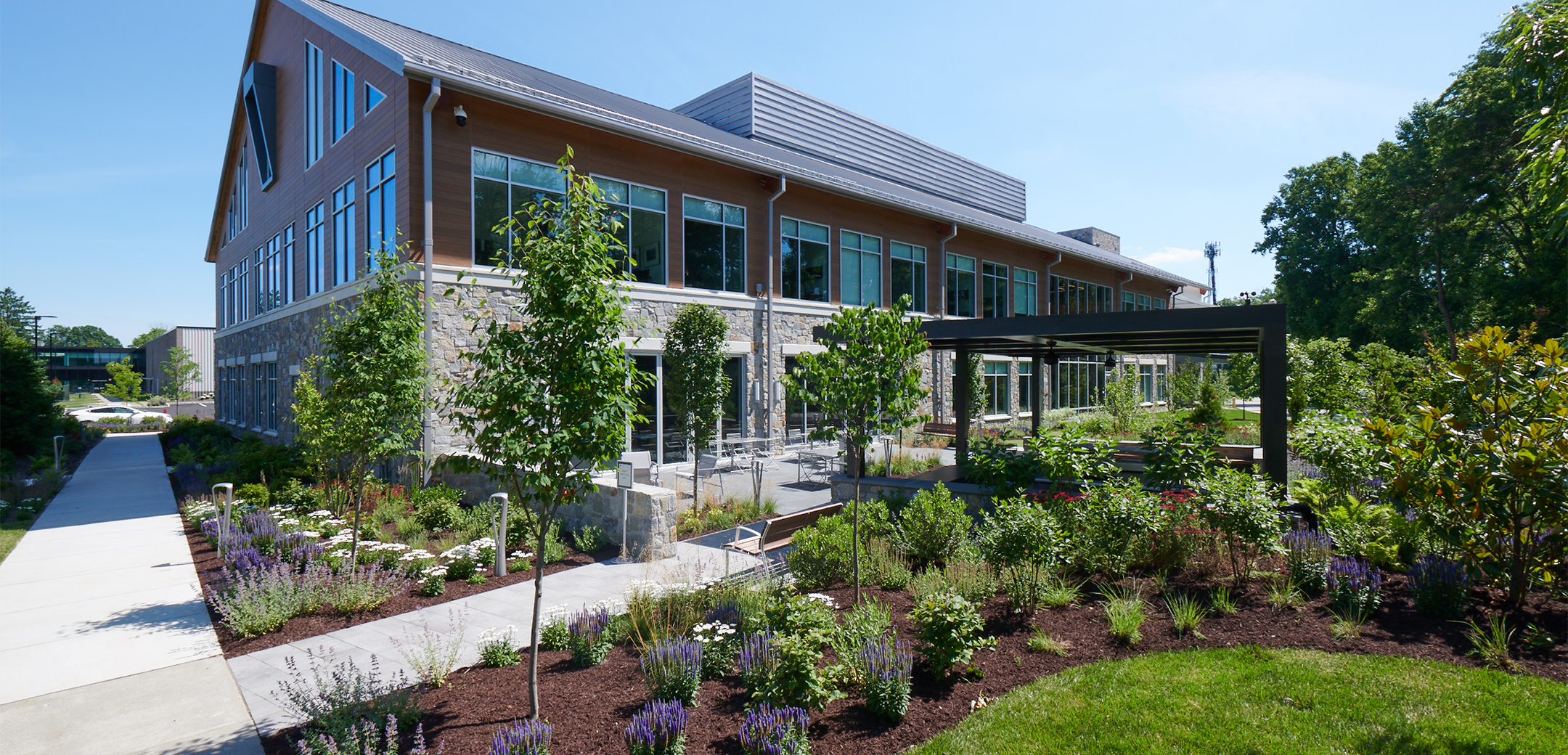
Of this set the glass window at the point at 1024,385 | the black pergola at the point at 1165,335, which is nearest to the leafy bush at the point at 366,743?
the black pergola at the point at 1165,335

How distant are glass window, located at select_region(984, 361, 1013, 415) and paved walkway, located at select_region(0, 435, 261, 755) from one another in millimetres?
21361

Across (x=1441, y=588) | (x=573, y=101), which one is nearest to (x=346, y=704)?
(x=1441, y=588)

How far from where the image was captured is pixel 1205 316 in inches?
313

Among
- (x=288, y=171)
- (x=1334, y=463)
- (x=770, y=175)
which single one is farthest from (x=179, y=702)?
(x=288, y=171)

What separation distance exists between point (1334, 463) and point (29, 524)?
737 inches

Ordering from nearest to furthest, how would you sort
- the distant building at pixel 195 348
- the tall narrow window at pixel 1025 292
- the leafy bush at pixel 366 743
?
the leafy bush at pixel 366 743 < the tall narrow window at pixel 1025 292 < the distant building at pixel 195 348

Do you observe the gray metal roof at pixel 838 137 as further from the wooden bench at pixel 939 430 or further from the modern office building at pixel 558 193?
the wooden bench at pixel 939 430

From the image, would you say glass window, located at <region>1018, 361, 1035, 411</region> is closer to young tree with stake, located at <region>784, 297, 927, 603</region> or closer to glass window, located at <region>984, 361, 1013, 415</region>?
glass window, located at <region>984, 361, 1013, 415</region>

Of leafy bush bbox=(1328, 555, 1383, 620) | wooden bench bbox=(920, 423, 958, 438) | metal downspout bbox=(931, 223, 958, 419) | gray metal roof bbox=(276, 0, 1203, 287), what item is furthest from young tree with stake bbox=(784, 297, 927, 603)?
metal downspout bbox=(931, 223, 958, 419)

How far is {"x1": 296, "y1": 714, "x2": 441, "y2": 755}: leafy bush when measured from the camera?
3.73 m

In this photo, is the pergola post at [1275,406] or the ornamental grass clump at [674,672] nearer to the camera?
the ornamental grass clump at [674,672]

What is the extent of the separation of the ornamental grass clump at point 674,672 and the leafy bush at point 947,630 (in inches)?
59.6

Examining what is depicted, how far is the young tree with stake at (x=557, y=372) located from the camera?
14.5ft

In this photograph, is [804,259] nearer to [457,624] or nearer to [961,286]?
[961,286]
